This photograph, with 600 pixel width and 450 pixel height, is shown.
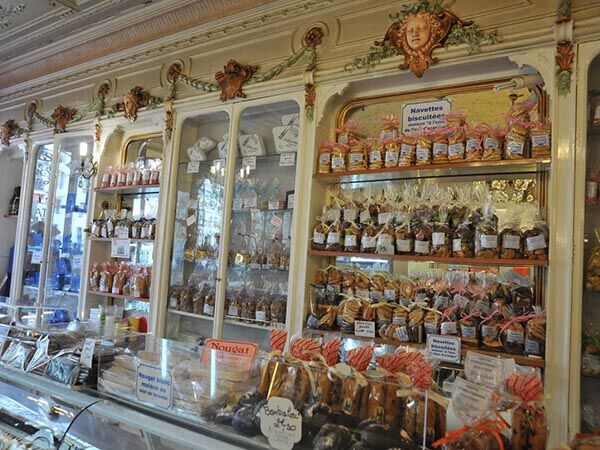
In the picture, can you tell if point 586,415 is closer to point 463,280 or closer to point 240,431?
point 463,280

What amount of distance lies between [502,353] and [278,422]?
4.33 ft

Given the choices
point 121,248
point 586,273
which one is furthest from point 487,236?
point 121,248

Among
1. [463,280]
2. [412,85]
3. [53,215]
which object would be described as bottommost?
[463,280]

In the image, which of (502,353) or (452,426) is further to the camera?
(502,353)

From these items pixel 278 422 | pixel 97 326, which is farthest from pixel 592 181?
pixel 97 326

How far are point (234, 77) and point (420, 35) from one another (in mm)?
1156

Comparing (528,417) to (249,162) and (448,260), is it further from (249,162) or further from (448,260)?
(249,162)

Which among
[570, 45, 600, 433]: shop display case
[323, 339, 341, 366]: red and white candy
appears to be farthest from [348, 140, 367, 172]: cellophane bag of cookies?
[323, 339, 341, 366]: red and white candy

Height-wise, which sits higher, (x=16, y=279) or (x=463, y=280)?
(x=463, y=280)

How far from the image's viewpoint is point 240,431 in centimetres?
107

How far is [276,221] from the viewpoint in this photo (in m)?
2.88

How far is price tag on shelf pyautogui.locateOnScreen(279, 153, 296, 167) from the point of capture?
277 centimetres

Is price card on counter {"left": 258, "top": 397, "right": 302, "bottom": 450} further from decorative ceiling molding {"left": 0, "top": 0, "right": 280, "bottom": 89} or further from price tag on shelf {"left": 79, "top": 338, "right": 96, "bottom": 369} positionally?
decorative ceiling molding {"left": 0, "top": 0, "right": 280, "bottom": 89}

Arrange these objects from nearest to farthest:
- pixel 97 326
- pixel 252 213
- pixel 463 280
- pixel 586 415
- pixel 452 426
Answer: pixel 452 426 < pixel 586 415 < pixel 97 326 < pixel 463 280 < pixel 252 213
